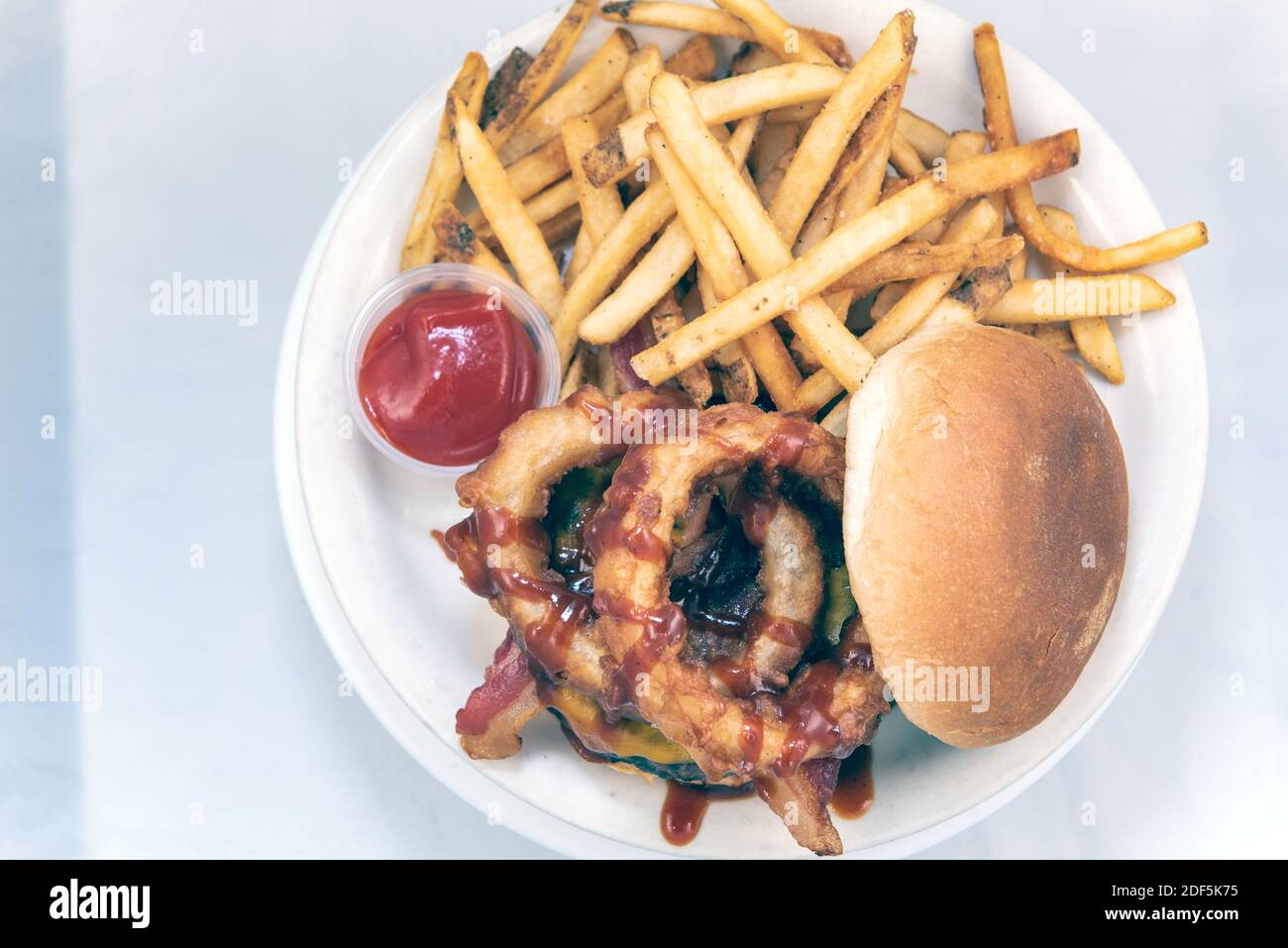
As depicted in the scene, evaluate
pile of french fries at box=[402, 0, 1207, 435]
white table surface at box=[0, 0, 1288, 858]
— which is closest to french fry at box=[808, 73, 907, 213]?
pile of french fries at box=[402, 0, 1207, 435]

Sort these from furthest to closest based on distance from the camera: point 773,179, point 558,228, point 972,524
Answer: point 558,228 < point 773,179 < point 972,524

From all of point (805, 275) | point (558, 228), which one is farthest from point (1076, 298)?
point (558, 228)

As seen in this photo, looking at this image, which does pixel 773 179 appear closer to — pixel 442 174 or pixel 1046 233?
pixel 1046 233

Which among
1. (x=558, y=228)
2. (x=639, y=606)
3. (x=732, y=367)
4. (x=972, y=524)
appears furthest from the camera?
(x=558, y=228)

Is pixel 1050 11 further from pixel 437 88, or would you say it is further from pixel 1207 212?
pixel 437 88
